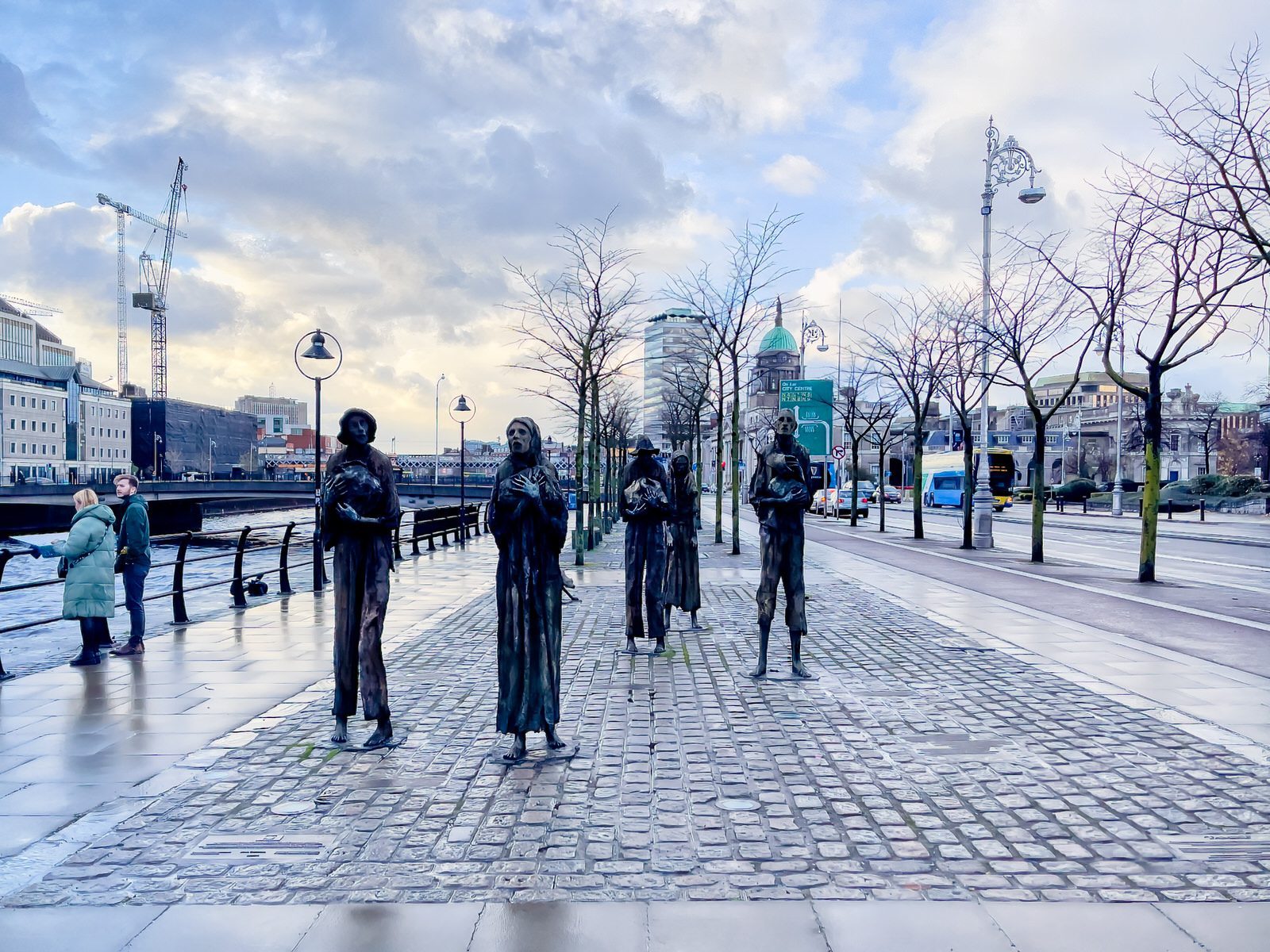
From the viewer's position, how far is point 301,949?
11.1 feet

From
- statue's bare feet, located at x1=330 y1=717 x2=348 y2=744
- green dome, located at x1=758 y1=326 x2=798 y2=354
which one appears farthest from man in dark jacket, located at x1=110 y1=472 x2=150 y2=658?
green dome, located at x1=758 y1=326 x2=798 y2=354

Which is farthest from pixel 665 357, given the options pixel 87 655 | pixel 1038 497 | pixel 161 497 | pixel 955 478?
pixel 161 497

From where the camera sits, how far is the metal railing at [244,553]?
9373 mm

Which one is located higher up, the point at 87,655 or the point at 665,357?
the point at 665,357

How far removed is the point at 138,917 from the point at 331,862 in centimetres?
79

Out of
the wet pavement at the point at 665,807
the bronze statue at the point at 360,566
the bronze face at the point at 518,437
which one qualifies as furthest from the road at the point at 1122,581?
the bronze statue at the point at 360,566

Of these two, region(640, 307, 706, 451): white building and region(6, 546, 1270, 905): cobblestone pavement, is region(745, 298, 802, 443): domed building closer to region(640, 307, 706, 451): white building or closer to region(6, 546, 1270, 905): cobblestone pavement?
region(640, 307, 706, 451): white building

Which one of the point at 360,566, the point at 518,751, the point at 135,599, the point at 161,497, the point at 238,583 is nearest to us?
the point at 518,751

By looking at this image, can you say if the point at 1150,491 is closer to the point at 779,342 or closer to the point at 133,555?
the point at 133,555

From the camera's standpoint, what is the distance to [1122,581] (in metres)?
15.6

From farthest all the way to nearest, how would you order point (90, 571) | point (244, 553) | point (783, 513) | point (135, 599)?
point (244, 553)
point (135, 599)
point (90, 571)
point (783, 513)

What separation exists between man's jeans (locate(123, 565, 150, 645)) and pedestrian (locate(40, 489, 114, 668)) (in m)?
0.37

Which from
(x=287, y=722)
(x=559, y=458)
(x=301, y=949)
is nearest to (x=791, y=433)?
(x=287, y=722)

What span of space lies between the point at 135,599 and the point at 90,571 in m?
0.72
